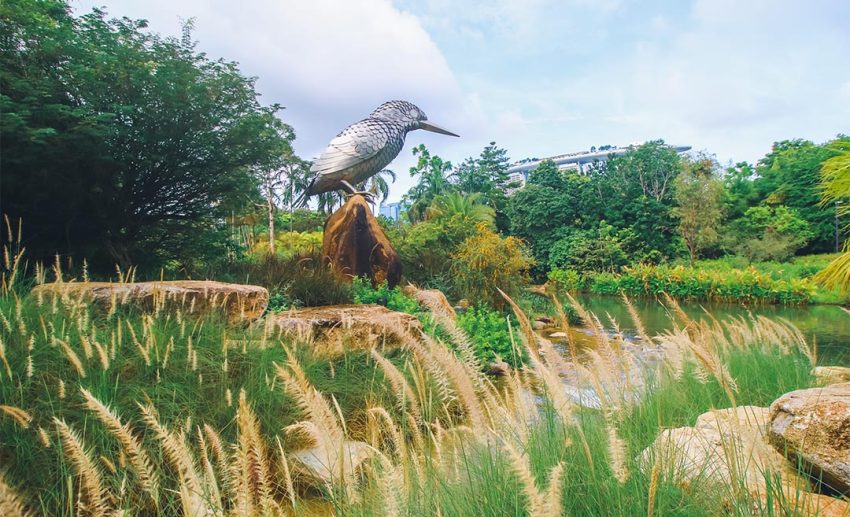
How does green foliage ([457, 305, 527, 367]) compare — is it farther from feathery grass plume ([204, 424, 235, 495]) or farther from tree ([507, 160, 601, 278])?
tree ([507, 160, 601, 278])

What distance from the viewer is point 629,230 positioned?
23969 millimetres

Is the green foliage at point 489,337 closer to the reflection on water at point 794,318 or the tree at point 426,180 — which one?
the reflection on water at point 794,318

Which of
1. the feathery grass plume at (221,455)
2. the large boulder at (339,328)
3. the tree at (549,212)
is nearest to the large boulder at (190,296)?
the large boulder at (339,328)

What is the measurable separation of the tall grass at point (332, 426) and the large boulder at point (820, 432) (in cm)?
47

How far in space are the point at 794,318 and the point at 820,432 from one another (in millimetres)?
11938

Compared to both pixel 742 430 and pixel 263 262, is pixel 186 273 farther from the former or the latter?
pixel 742 430

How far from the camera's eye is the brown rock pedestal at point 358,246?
32.0ft

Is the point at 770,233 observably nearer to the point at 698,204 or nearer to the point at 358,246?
the point at 698,204

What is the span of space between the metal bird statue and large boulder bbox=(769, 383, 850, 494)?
9063 mm

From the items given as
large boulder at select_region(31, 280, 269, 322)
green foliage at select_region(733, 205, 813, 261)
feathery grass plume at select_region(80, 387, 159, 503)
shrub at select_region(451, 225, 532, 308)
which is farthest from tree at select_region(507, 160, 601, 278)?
feathery grass plume at select_region(80, 387, 159, 503)

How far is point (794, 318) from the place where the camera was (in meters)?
11.4

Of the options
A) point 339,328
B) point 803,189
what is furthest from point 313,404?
point 803,189

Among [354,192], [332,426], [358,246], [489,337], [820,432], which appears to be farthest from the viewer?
[354,192]

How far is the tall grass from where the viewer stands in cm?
115
